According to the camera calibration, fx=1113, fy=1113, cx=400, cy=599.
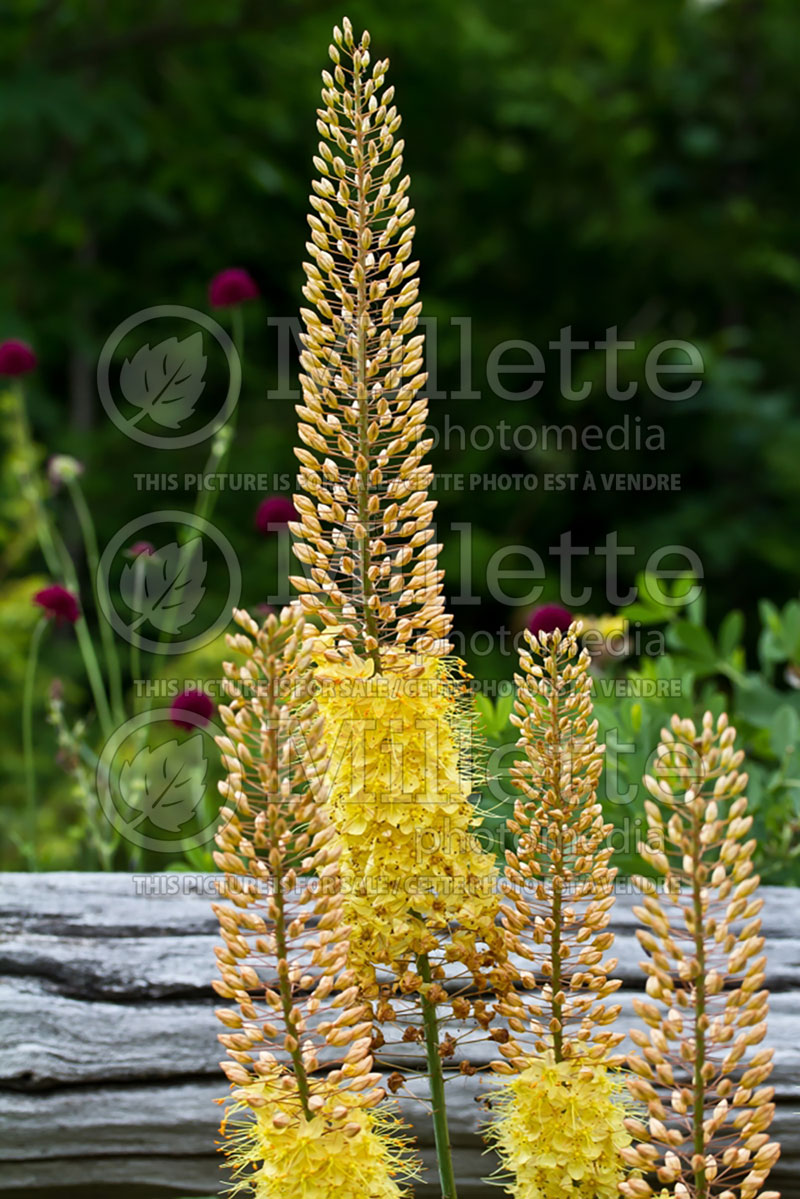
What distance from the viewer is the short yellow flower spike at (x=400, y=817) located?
1.09 meters

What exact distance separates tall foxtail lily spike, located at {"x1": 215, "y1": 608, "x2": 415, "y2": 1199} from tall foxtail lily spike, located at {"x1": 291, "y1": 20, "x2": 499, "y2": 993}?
0.08 meters

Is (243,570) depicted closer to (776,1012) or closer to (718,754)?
(776,1012)

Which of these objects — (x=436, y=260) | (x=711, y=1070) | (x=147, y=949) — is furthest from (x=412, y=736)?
(x=436, y=260)

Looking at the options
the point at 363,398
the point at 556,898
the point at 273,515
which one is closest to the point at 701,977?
the point at 556,898

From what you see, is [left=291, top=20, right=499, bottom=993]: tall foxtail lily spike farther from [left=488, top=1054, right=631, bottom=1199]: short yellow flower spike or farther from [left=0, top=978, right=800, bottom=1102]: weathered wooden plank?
[left=0, top=978, right=800, bottom=1102]: weathered wooden plank

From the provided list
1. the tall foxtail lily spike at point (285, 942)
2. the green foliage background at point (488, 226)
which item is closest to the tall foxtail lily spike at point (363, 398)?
the tall foxtail lily spike at point (285, 942)

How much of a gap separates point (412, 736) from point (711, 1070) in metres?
0.40

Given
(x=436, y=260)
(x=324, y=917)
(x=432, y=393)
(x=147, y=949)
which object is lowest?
Answer: (x=147, y=949)

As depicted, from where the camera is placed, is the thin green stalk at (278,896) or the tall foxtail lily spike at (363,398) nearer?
the thin green stalk at (278,896)

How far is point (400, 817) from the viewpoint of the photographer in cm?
108

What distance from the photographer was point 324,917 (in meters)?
0.98

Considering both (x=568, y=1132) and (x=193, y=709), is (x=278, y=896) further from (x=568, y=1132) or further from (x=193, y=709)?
(x=193, y=709)

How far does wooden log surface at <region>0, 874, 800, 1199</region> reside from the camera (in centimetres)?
169

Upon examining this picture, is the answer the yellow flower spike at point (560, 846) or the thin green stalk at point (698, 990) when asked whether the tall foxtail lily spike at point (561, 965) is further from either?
the thin green stalk at point (698, 990)
